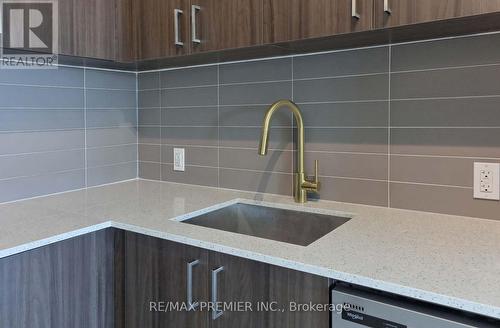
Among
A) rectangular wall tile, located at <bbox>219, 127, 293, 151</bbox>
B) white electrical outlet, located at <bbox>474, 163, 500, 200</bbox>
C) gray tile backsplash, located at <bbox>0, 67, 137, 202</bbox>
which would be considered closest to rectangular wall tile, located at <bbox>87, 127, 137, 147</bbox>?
gray tile backsplash, located at <bbox>0, 67, 137, 202</bbox>

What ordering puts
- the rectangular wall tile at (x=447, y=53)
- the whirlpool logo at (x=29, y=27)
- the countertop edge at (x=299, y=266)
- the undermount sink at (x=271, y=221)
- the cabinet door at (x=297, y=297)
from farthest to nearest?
the undermount sink at (x=271, y=221), the whirlpool logo at (x=29, y=27), the rectangular wall tile at (x=447, y=53), the cabinet door at (x=297, y=297), the countertop edge at (x=299, y=266)

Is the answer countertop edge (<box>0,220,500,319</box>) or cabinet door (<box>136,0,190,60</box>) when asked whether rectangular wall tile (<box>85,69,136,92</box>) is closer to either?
cabinet door (<box>136,0,190,60</box>)

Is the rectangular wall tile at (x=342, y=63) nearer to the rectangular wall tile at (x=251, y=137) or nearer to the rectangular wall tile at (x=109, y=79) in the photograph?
the rectangular wall tile at (x=251, y=137)

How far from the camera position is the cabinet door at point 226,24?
125 cm

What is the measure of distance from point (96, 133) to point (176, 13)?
0.72 m

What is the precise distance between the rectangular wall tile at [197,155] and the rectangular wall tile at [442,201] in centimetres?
77

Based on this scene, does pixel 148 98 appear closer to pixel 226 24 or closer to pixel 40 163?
pixel 40 163

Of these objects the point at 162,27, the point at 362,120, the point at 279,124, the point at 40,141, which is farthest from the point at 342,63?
the point at 40,141

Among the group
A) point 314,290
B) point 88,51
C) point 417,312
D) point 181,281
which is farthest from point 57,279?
point 417,312

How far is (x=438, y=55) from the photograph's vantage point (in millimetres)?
1252

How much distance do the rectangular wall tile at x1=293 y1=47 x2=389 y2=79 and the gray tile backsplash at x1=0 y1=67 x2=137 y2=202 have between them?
0.91 metres

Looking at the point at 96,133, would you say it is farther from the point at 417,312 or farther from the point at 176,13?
the point at 417,312

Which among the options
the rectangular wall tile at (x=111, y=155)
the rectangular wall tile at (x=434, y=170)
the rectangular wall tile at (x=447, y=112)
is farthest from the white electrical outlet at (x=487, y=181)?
the rectangular wall tile at (x=111, y=155)

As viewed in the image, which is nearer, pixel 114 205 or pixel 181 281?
pixel 181 281
